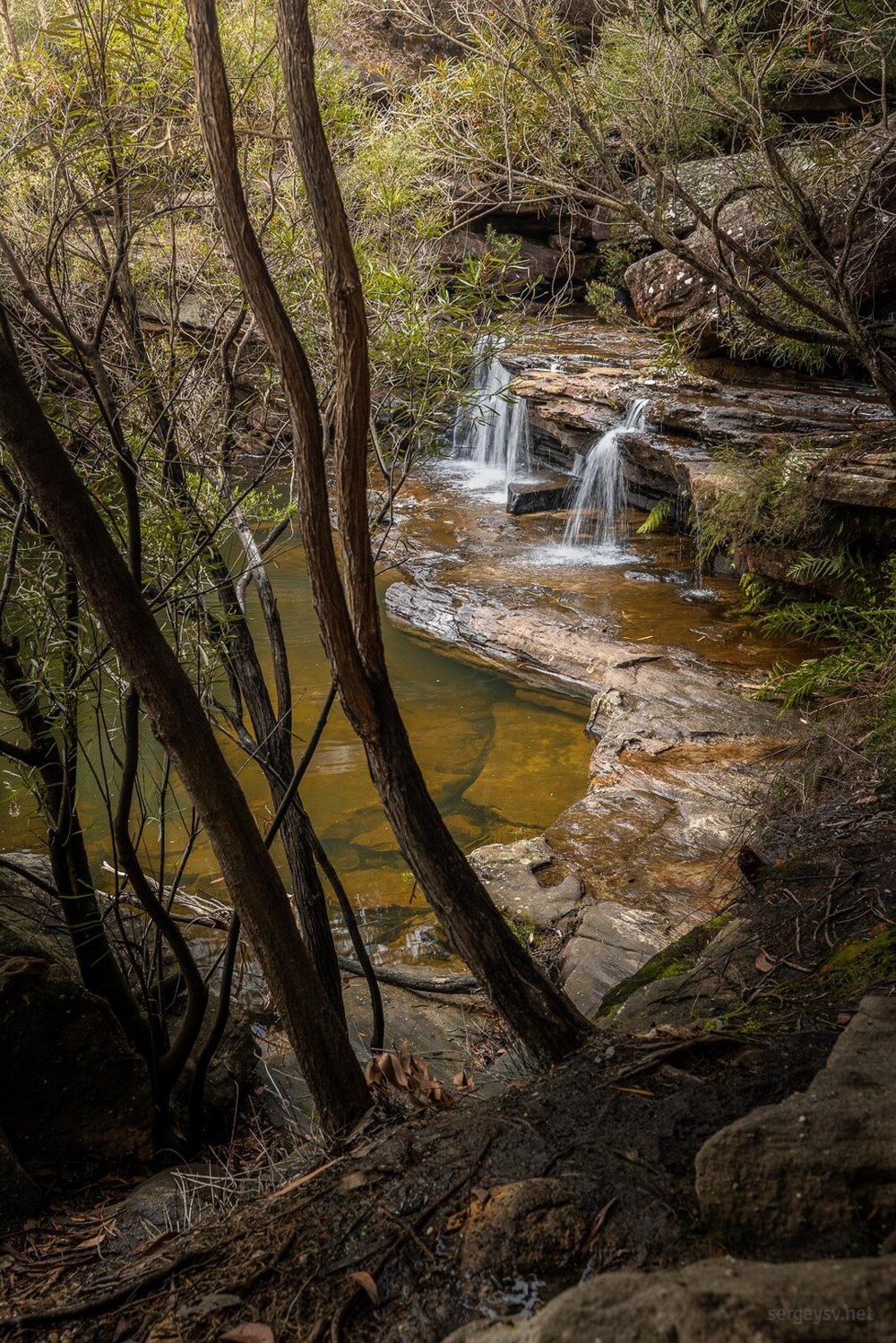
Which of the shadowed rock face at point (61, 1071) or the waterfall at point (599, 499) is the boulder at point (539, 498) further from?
the shadowed rock face at point (61, 1071)

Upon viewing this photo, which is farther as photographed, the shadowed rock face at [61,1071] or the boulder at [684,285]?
the boulder at [684,285]

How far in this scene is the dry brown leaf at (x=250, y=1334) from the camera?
1.72m

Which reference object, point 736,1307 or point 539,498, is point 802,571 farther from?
point 736,1307

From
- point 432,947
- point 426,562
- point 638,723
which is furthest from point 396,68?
point 432,947

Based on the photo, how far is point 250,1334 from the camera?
1747 mm

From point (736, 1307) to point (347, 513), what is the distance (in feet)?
7.20

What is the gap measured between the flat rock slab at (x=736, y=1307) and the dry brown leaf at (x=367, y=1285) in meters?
0.55

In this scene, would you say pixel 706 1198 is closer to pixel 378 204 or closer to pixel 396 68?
pixel 378 204

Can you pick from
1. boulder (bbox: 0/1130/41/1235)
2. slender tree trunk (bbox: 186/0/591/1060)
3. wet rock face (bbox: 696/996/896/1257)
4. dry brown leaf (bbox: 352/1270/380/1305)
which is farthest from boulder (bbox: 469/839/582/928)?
wet rock face (bbox: 696/996/896/1257)

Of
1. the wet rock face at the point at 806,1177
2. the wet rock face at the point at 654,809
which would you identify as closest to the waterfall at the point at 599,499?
the wet rock face at the point at 654,809

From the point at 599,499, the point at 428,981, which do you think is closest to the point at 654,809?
the point at 428,981

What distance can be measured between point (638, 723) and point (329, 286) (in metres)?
5.23

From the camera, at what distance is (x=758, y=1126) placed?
1.65 m

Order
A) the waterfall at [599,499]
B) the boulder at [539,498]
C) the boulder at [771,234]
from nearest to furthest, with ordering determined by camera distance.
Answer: the boulder at [771,234], the waterfall at [599,499], the boulder at [539,498]
